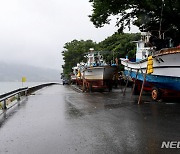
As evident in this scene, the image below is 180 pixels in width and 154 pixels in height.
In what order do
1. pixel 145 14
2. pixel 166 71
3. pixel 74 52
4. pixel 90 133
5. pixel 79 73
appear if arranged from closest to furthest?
pixel 90 133, pixel 166 71, pixel 145 14, pixel 79 73, pixel 74 52

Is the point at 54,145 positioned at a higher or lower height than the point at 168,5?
lower

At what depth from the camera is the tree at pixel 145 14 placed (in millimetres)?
22547

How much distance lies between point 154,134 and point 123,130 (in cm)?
91

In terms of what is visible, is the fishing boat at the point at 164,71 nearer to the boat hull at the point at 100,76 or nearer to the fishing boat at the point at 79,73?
the boat hull at the point at 100,76

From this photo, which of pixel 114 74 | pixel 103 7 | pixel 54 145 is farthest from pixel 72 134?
pixel 114 74

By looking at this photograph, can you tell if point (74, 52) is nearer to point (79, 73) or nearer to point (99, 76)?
point (79, 73)

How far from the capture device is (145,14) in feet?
79.9

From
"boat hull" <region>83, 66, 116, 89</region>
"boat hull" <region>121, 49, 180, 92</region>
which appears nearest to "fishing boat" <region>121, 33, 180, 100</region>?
"boat hull" <region>121, 49, 180, 92</region>

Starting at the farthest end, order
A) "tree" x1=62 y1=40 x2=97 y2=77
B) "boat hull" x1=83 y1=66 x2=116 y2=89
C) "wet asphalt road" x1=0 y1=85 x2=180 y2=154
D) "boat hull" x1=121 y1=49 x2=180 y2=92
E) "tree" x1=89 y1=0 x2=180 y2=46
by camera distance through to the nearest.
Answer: "tree" x1=62 y1=40 x2=97 y2=77, "boat hull" x1=83 y1=66 x2=116 y2=89, "tree" x1=89 y1=0 x2=180 y2=46, "boat hull" x1=121 y1=49 x2=180 y2=92, "wet asphalt road" x1=0 y1=85 x2=180 y2=154

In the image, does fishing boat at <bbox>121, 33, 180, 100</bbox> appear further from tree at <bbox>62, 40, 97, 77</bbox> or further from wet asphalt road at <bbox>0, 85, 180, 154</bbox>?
tree at <bbox>62, 40, 97, 77</bbox>

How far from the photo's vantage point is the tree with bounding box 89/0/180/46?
22547mm

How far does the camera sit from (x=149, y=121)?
9.03 m

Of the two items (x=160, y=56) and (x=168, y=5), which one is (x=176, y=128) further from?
(x=168, y=5)

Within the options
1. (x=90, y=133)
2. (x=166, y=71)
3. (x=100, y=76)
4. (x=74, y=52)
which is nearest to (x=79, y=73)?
(x=100, y=76)
